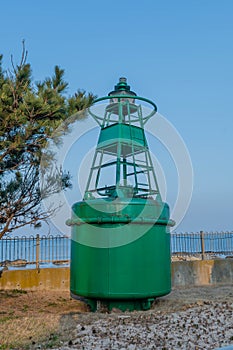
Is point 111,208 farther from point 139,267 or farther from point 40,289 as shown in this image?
point 40,289

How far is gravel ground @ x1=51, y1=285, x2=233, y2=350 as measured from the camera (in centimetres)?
387

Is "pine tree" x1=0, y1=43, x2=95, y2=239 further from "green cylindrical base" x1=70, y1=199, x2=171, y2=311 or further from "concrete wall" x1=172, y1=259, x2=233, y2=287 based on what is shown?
"concrete wall" x1=172, y1=259, x2=233, y2=287

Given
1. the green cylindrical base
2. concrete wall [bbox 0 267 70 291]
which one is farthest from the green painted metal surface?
concrete wall [bbox 0 267 70 291]

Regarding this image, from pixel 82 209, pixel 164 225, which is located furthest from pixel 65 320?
pixel 164 225

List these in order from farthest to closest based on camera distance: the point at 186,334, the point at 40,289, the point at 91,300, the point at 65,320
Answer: the point at 40,289 < the point at 91,300 < the point at 65,320 < the point at 186,334

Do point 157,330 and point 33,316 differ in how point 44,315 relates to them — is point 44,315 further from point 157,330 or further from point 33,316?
point 157,330

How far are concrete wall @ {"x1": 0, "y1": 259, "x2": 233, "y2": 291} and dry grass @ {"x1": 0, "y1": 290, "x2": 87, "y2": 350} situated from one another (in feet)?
1.56

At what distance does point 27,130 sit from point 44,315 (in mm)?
3036

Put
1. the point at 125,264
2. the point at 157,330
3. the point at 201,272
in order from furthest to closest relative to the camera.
Result: the point at 201,272 < the point at 125,264 < the point at 157,330

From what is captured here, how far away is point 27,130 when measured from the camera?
6090 millimetres

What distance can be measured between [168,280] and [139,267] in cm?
90

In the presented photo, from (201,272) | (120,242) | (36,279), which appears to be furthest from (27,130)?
(201,272)

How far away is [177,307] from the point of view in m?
6.19

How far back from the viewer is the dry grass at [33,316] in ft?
13.7
